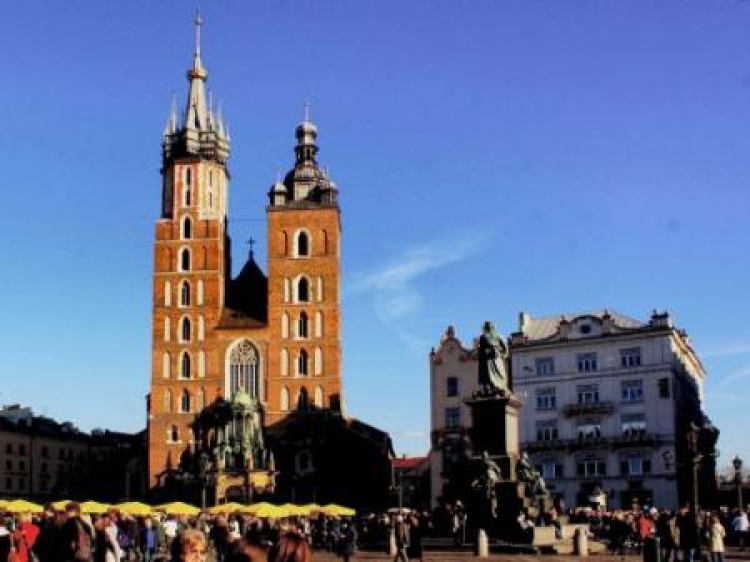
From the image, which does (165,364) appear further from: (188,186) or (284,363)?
(188,186)

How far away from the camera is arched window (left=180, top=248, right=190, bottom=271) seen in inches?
3054

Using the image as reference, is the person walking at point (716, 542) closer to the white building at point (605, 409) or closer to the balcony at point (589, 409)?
the white building at point (605, 409)

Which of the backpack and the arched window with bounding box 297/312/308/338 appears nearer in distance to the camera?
the backpack

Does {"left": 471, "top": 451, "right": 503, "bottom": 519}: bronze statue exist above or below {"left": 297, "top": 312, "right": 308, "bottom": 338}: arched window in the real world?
below

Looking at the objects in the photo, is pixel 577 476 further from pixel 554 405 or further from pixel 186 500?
pixel 186 500

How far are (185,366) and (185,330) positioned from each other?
2561 millimetres

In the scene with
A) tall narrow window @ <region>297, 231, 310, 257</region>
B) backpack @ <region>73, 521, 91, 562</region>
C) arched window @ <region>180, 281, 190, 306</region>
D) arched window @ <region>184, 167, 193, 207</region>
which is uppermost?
arched window @ <region>184, 167, 193, 207</region>

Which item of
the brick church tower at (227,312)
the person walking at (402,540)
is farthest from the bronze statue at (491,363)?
the brick church tower at (227,312)

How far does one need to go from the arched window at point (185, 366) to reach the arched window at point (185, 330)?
3.41ft

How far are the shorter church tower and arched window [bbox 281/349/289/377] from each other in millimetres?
14

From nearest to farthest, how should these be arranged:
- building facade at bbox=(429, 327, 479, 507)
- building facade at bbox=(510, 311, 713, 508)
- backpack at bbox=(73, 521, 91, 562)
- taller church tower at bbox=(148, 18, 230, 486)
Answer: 1. backpack at bbox=(73, 521, 91, 562)
2. building facade at bbox=(510, 311, 713, 508)
3. building facade at bbox=(429, 327, 479, 507)
4. taller church tower at bbox=(148, 18, 230, 486)

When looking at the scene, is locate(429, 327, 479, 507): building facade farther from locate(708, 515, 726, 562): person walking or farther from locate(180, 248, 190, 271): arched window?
locate(708, 515, 726, 562): person walking

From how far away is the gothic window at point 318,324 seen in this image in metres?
76.2

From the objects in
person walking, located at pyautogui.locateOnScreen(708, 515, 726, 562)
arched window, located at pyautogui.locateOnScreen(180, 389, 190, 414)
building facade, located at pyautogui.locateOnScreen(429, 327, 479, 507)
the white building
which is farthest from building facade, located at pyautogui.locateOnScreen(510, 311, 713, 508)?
person walking, located at pyautogui.locateOnScreen(708, 515, 726, 562)
